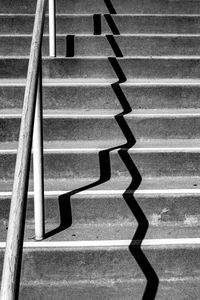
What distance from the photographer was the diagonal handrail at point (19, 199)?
1480 millimetres

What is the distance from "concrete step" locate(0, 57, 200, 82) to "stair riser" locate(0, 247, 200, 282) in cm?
159

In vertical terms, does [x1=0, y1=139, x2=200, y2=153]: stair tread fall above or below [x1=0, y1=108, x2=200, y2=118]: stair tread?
below

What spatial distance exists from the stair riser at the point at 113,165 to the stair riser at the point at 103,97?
607 mm

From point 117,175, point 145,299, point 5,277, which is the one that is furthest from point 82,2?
point 5,277


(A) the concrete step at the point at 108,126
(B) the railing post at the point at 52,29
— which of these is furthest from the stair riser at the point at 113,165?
(B) the railing post at the point at 52,29

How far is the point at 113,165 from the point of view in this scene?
2.98 m

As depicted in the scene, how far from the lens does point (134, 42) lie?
4.02 m

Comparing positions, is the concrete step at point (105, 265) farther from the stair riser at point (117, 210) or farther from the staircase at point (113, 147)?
the stair riser at point (117, 210)

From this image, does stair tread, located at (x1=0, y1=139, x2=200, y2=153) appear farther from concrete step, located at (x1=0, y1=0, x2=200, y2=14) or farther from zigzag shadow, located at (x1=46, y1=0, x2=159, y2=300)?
concrete step, located at (x1=0, y1=0, x2=200, y2=14)

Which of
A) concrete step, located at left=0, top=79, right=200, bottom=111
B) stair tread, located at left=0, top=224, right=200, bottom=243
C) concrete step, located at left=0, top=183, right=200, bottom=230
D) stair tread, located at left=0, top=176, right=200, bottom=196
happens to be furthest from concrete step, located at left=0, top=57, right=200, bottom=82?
stair tread, located at left=0, top=224, right=200, bottom=243

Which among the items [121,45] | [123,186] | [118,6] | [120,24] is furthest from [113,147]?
[118,6]

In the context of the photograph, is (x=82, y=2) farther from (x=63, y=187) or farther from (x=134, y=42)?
(x=63, y=187)

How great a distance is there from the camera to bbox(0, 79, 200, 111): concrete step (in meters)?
3.43

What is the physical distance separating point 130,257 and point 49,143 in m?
1.04
